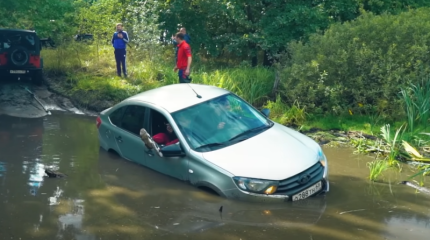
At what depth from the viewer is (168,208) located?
278 inches

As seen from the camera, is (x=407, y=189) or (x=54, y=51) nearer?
(x=407, y=189)

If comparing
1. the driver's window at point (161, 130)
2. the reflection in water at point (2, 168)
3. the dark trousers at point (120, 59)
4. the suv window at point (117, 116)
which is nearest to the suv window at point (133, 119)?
the suv window at point (117, 116)

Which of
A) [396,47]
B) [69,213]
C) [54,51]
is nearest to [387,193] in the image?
[69,213]

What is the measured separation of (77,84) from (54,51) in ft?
13.0

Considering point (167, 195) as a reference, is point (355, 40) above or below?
above

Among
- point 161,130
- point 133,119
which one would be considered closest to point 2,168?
point 133,119

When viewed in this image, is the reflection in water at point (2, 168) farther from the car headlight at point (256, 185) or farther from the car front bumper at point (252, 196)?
the car headlight at point (256, 185)

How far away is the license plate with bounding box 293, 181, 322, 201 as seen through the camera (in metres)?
6.95

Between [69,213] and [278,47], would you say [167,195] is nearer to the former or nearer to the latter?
[69,213]

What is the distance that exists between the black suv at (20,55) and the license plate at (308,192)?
12853 mm

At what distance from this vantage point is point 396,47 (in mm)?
12086

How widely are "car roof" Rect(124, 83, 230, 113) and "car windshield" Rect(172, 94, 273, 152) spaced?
115 mm

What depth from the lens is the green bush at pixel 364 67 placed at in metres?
11.7

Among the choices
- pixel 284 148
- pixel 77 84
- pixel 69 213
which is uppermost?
pixel 284 148
